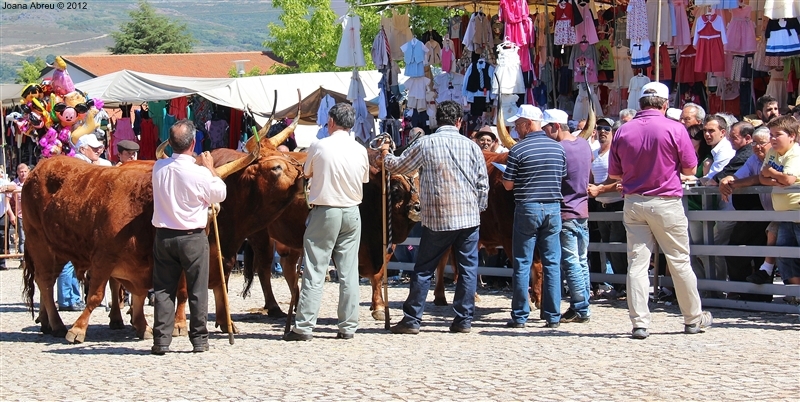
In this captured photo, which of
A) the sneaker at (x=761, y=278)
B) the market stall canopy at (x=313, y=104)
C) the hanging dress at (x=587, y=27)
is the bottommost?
the sneaker at (x=761, y=278)

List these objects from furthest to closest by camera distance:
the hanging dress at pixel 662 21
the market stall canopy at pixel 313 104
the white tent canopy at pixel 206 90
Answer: the market stall canopy at pixel 313 104, the white tent canopy at pixel 206 90, the hanging dress at pixel 662 21

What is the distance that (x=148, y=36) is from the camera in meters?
84.2

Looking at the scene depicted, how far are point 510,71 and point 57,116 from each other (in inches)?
261

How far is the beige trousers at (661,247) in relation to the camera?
30.3ft

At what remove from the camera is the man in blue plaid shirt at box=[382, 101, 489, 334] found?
32.4 ft

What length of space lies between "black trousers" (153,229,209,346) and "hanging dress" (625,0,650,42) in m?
8.17

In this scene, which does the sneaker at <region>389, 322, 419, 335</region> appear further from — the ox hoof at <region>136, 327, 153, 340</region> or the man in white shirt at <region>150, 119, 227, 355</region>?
the ox hoof at <region>136, 327, 153, 340</region>

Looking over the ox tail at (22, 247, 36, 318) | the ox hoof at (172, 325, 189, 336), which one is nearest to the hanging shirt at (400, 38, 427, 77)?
the ox tail at (22, 247, 36, 318)

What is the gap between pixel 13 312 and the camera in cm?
1291

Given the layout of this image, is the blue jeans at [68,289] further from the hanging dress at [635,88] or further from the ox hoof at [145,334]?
the hanging dress at [635,88]

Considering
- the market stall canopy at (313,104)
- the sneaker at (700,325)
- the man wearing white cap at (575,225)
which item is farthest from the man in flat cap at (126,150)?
the market stall canopy at (313,104)

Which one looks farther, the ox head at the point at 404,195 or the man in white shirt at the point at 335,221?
the ox head at the point at 404,195

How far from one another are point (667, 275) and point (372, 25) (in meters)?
32.8

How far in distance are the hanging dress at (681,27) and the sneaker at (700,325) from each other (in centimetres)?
655
